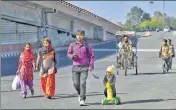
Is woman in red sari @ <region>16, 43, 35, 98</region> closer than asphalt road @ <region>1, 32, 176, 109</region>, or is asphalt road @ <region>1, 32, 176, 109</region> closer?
asphalt road @ <region>1, 32, 176, 109</region>

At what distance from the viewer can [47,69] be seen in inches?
458

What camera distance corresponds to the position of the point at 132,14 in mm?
177625

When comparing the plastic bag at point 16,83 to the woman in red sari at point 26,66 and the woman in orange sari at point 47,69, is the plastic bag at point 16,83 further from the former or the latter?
the woman in orange sari at point 47,69

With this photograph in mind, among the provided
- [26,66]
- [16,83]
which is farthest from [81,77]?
[16,83]

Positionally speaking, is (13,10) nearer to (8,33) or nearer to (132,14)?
(8,33)

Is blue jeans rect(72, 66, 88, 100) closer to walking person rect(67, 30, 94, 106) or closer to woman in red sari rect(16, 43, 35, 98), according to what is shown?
walking person rect(67, 30, 94, 106)

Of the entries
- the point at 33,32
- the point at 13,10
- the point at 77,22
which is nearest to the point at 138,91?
the point at 13,10

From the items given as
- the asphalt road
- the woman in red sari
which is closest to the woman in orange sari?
the asphalt road

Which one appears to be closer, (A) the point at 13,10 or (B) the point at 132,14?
(A) the point at 13,10

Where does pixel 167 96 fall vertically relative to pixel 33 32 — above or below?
below

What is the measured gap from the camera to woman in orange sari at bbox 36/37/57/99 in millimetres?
11492

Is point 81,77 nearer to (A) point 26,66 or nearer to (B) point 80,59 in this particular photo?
(B) point 80,59

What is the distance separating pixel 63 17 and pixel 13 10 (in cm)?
1073

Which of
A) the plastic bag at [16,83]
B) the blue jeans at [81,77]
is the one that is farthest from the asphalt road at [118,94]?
the blue jeans at [81,77]
